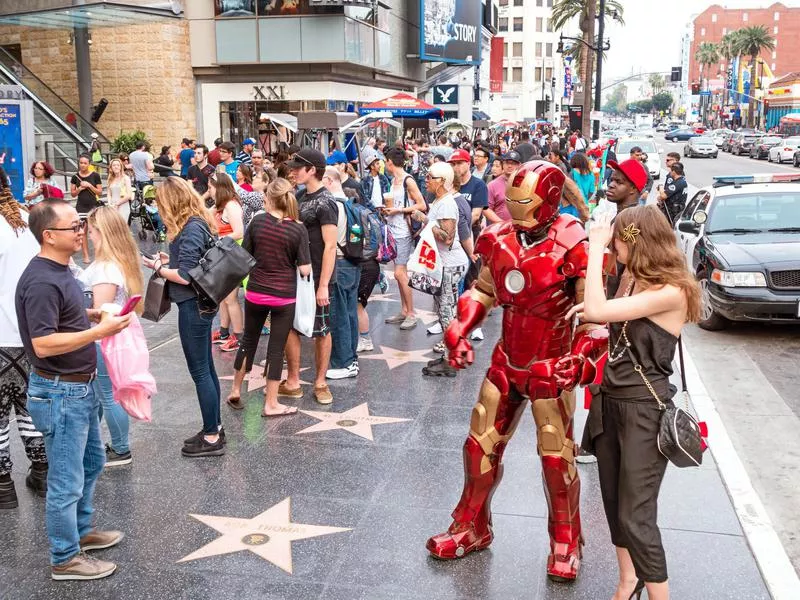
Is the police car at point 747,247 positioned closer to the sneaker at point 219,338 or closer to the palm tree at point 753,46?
the sneaker at point 219,338

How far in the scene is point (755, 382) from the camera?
793 cm

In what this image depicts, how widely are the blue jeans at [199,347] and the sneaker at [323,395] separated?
1.30 meters

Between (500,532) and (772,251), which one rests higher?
(772,251)

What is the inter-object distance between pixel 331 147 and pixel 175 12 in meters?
12.2

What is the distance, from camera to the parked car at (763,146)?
47188mm

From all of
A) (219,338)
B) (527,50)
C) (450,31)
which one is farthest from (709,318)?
(527,50)

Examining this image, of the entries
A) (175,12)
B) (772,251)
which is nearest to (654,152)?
(175,12)

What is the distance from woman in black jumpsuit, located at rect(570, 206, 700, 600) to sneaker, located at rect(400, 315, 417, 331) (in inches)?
228

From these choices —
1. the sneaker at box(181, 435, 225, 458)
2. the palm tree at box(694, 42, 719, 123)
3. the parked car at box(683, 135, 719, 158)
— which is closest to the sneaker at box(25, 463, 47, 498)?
the sneaker at box(181, 435, 225, 458)

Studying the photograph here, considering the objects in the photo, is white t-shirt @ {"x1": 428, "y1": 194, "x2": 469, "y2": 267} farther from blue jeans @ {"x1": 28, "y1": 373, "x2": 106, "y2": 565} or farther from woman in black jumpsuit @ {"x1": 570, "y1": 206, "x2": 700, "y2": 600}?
blue jeans @ {"x1": 28, "y1": 373, "x2": 106, "y2": 565}

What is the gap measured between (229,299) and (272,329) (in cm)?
225

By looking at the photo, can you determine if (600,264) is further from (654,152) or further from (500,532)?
(654,152)

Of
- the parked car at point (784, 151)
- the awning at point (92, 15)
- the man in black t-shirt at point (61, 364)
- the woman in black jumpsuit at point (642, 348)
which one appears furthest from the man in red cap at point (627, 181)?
the parked car at point (784, 151)

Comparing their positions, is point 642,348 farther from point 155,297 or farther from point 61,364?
point 155,297
